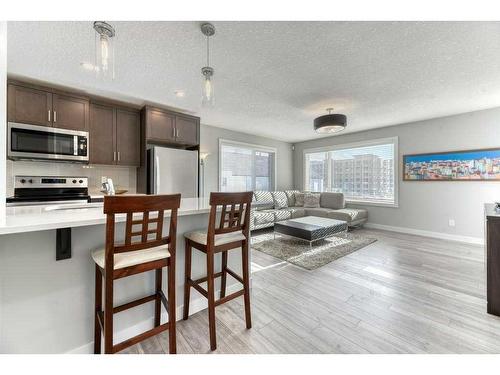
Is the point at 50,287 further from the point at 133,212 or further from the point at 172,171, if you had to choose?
the point at 172,171

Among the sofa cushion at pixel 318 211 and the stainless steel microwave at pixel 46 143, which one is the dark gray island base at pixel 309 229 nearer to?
the sofa cushion at pixel 318 211

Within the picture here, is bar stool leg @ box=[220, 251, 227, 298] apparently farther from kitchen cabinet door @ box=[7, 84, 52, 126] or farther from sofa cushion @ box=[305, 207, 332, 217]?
sofa cushion @ box=[305, 207, 332, 217]

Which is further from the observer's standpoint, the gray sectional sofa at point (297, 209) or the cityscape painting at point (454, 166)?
the gray sectional sofa at point (297, 209)

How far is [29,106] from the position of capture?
254 centimetres

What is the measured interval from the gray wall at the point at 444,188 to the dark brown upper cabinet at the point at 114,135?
5177 mm

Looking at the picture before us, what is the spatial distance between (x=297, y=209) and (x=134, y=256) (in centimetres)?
461

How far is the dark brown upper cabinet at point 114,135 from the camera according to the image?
10.0ft

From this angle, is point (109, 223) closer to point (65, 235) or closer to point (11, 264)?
point (65, 235)

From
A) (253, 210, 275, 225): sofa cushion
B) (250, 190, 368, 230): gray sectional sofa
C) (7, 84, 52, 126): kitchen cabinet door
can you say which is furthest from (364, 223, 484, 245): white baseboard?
(7, 84, 52, 126): kitchen cabinet door

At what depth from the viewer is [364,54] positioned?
2088 mm

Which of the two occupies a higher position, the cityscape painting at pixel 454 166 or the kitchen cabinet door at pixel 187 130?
the kitchen cabinet door at pixel 187 130

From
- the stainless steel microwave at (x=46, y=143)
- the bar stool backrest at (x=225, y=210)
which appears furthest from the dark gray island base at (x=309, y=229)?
the stainless steel microwave at (x=46, y=143)

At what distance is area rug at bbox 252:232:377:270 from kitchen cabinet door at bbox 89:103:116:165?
272cm
